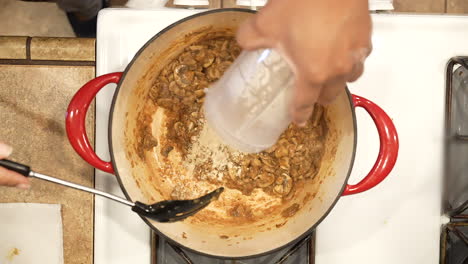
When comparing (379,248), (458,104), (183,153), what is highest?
(458,104)

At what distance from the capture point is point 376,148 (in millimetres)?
684

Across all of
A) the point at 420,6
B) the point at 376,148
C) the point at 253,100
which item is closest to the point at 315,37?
the point at 253,100

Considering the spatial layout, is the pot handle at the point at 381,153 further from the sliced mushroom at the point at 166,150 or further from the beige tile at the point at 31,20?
the beige tile at the point at 31,20

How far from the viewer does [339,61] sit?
1.16 ft

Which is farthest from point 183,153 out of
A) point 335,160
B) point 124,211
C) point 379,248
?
point 379,248

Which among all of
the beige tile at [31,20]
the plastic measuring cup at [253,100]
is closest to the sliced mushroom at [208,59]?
the plastic measuring cup at [253,100]

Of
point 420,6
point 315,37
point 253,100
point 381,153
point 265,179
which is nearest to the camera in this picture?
point 315,37

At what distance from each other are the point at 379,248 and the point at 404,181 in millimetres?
110

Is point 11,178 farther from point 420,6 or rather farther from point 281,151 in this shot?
point 420,6

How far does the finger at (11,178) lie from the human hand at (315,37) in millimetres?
282

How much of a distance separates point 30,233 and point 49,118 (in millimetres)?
178

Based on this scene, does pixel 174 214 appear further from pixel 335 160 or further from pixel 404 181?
pixel 404 181

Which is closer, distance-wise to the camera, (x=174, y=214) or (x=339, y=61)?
(x=339, y=61)

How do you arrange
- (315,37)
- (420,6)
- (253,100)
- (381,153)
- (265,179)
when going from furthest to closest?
(420,6) → (265,179) → (381,153) → (253,100) → (315,37)
